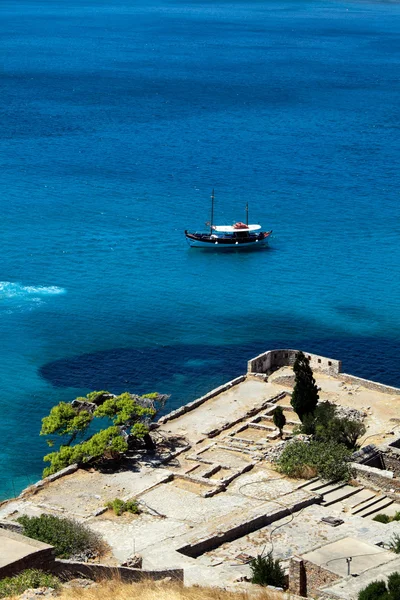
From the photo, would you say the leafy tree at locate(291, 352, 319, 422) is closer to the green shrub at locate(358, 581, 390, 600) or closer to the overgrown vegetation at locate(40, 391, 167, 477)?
the overgrown vegetation at locate(40, 391, 167, 477)

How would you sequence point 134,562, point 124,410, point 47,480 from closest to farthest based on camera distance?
point 134,562 → point 47,480 → point 124,410

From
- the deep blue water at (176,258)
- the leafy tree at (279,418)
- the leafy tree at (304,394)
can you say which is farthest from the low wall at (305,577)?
the deep blue water at (176,258)

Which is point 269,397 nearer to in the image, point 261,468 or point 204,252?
point 261,468

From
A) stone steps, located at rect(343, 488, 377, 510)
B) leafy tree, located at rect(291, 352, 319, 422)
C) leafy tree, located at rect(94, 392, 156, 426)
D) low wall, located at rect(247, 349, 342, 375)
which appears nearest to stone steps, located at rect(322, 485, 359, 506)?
stone steps, located at rect(343, 488, 377, 510)

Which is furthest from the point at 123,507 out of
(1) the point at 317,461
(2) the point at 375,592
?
(2) the point at 375,592

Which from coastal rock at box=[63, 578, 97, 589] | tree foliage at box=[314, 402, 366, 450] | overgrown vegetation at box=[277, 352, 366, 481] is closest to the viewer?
coastal rock at box=[63, 578, 97, 589]

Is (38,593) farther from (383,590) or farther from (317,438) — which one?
(317,438)
